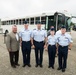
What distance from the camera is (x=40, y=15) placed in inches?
682

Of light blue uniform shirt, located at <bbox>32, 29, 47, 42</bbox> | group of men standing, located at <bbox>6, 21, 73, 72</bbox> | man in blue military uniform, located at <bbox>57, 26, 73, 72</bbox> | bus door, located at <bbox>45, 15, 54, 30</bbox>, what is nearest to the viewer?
man in blue military uniform, located at <bbox>57, 26, 73, 72</bbox>

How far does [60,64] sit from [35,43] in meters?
1.34

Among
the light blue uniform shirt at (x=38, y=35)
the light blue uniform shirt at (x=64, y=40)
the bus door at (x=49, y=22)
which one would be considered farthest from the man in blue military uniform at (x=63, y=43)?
the bus door at (x=49, y=22)

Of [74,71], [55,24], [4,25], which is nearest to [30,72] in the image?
[74,71]

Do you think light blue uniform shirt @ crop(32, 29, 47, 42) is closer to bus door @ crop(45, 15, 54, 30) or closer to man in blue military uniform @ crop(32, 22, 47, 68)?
man in blue military uniform @ crop(32, 22, 47, 68)

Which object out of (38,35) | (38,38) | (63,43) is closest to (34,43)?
(38,38)

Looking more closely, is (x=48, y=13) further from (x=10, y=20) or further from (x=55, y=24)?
(x=10, y=20)

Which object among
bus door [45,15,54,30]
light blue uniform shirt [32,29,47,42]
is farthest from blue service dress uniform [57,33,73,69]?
bus door [45,15,54,30]

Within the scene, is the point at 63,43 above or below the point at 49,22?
below

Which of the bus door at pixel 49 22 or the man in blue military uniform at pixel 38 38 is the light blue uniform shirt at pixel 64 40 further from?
the bus door at pixel 49 22

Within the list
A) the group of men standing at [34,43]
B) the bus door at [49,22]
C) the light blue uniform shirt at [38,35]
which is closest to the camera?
the group of men standing at [34,43]

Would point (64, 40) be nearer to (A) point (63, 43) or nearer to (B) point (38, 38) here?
(A) point (63, 43)

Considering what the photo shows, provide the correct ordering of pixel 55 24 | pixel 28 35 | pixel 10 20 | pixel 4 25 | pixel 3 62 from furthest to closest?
A: pixel 4 25, pixel 10 20, pixel 55 24, pixel 3 62, pixel 28 35

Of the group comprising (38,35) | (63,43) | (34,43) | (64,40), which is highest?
(38,35)
